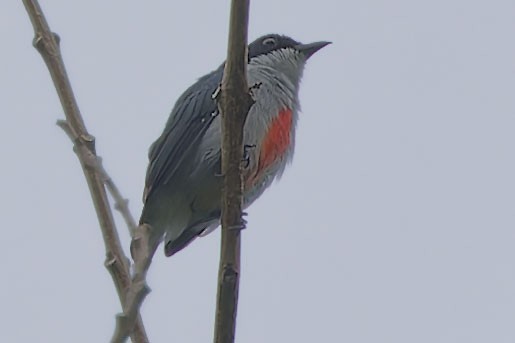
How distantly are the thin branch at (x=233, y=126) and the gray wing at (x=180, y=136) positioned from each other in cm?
332

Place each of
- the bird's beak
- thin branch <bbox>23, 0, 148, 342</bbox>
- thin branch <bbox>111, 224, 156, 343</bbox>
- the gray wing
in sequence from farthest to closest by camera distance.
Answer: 1. the bird's beak
2. the gray wing
3. thin branch <bbox>23, 0, 148, 342</bbox>
4. thin branch <bbox>111, 224, 156, 343</bbox>

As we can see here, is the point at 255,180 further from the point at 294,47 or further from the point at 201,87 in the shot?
the point at 294,47

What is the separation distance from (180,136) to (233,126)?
351cm

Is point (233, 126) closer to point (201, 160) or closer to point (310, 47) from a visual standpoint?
point (201, 160)

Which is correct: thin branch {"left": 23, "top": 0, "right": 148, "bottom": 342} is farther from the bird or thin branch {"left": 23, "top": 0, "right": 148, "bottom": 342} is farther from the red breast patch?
the red breast patch

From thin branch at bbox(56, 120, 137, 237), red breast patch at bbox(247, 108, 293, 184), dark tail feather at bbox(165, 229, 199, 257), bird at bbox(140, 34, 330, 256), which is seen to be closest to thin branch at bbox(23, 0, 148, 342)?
thin branch at bbox(56, 120, 137, 237)

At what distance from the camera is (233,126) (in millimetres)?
2564

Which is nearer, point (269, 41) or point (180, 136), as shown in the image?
point (180, 136)

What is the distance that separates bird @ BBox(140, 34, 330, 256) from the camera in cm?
580

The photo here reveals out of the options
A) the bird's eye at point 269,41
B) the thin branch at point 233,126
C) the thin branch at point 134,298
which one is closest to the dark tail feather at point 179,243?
the bird's eye at point 269,41

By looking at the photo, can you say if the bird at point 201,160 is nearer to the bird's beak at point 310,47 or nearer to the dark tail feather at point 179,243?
the dark tail feather at point 179,243

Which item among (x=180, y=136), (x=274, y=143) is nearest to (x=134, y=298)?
(x=274, y=143)

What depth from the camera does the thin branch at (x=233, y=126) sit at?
2451 millimetres

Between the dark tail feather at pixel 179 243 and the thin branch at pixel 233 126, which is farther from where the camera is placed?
the dark tail feather at pixel 179 243
